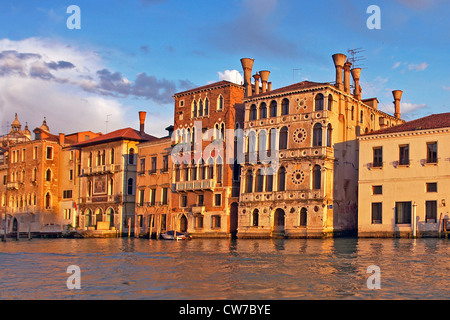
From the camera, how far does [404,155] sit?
36.8 meters

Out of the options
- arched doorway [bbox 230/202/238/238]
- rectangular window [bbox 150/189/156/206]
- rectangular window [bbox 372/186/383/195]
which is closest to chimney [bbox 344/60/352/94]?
rectangular window [bbox 372/186/383/195]

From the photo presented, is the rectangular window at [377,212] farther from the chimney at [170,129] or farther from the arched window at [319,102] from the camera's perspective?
the chimney at [170,129]

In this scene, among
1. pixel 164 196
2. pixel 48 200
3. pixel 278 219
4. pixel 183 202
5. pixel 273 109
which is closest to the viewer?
pixel 278 219

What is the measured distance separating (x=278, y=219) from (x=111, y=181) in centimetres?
1837

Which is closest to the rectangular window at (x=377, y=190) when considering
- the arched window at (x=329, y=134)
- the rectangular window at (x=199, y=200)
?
the arched window at (x=329, y=134)

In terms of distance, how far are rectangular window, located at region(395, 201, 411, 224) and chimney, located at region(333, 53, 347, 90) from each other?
893 cm

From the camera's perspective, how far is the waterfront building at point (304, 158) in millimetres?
39125

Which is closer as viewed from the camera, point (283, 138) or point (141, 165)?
point (283, 138)

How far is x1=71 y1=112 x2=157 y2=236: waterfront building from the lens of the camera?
52.5 m

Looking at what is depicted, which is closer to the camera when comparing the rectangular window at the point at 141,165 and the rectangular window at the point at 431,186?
the rectangular window at the point at 431,186

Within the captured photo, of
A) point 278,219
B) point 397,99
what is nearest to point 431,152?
point 278,219

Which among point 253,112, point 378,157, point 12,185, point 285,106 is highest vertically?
point 285,106

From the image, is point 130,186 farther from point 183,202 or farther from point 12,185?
point 12,185

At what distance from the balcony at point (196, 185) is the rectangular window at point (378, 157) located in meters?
12.0
